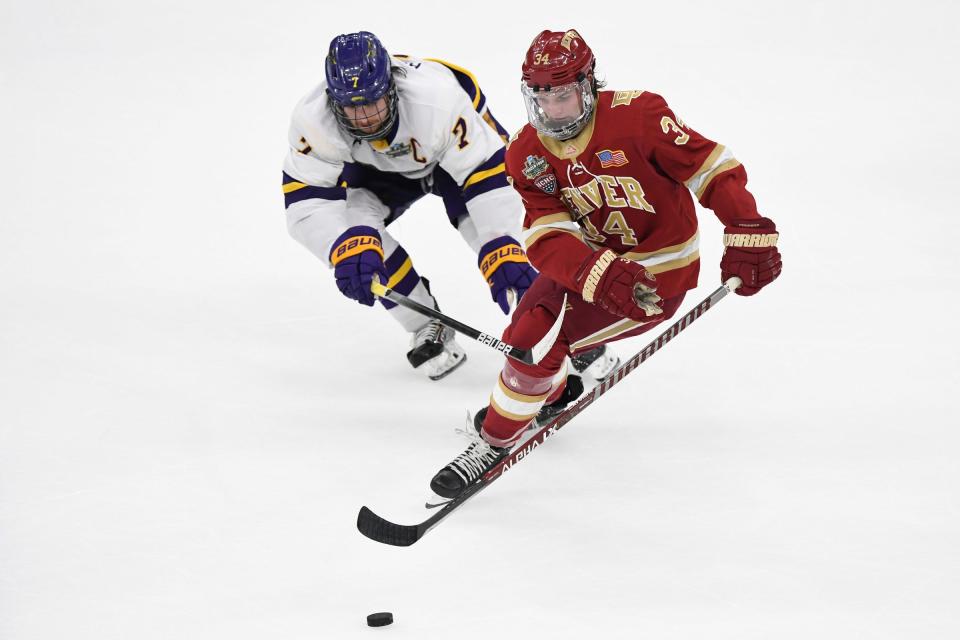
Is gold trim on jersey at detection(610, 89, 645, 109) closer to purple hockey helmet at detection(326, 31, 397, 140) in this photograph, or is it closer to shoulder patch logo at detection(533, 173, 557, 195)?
shoulder patch logo at detection(533, 173, 557, 195)

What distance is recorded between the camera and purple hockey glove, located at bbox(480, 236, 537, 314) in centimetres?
343

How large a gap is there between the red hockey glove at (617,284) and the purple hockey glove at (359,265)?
34.1 inches

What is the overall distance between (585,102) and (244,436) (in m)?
1.45

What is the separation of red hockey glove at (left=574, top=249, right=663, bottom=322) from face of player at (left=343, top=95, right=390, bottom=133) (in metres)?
0.96

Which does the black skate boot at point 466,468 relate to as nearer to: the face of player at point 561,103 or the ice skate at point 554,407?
the ice skate at point 554,407

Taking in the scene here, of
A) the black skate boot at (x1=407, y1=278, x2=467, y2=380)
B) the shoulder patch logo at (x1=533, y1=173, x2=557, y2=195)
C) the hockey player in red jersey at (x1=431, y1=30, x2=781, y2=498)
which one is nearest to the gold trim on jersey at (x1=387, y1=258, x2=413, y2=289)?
the black skate boot at (x1=407, y1=278, x2=467, y2=380)

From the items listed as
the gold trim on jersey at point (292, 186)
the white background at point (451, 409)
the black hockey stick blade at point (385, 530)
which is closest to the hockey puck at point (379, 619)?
the white background at point (451, 409)

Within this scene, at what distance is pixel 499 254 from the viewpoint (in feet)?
11.4

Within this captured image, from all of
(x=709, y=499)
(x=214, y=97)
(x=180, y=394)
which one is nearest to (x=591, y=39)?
(x=214, y=97)

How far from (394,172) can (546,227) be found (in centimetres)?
105

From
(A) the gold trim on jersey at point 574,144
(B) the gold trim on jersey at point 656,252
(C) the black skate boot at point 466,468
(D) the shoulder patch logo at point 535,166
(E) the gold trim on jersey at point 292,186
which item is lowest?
(C) the black skate boot at point 466,468

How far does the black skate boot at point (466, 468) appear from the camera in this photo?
9.41ft

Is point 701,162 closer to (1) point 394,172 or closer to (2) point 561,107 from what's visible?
(2) point 561,107

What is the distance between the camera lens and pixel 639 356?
285cm
